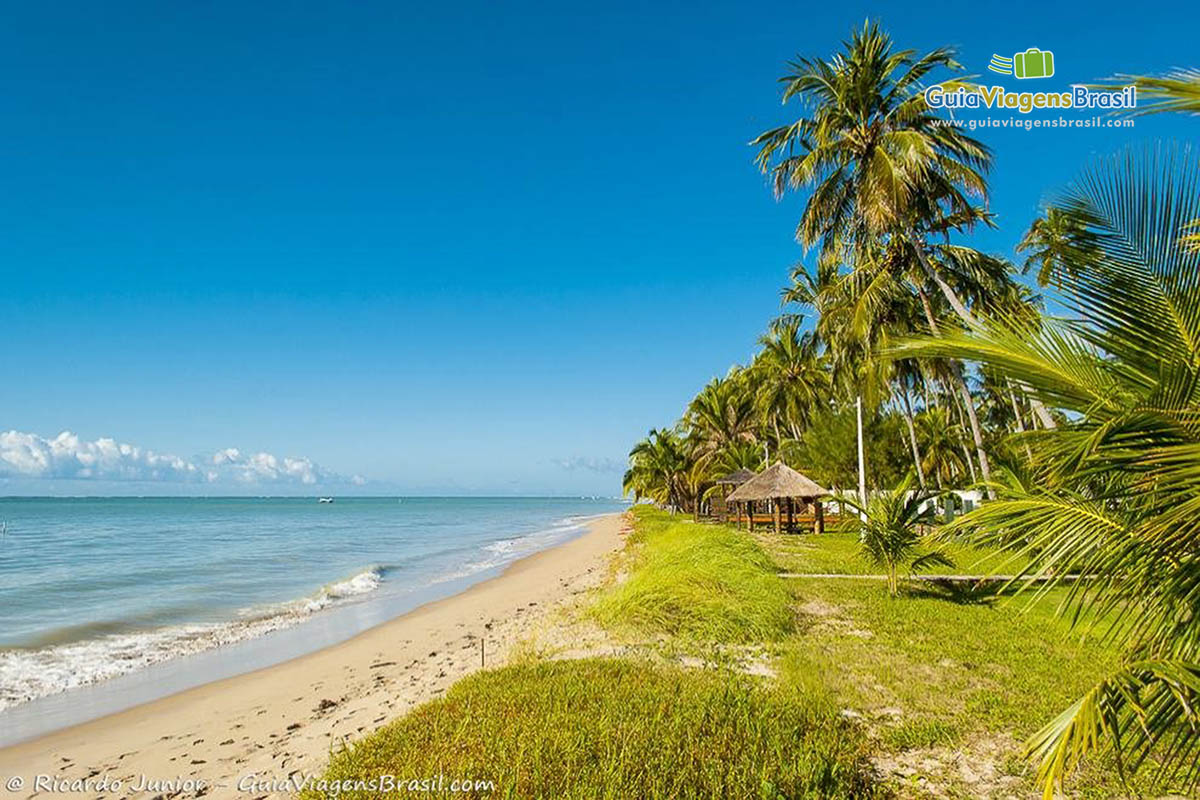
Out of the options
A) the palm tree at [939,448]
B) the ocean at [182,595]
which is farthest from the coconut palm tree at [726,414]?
the ocean at [182,595]

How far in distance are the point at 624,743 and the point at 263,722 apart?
545 cm

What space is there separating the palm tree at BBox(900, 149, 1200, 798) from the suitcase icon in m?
9.84

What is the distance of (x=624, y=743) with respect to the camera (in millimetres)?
4414

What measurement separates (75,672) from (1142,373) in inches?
556

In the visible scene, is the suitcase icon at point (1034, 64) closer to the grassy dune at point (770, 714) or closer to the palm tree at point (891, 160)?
the palm tree at point (891, 160)

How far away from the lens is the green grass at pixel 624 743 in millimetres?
3980

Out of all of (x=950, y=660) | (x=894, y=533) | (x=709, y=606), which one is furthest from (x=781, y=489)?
(x=950, y=660)

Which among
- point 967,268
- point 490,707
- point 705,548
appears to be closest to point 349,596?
point 705,548

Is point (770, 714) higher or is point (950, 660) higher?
point (770, 714)

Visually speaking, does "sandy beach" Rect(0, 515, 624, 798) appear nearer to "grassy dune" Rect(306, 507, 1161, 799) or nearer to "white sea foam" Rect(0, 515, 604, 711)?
"grassy dune" Rect(306, 507, 1161, 799)

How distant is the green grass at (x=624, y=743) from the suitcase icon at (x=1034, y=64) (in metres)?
10.6

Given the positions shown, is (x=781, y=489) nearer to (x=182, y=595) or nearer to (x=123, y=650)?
(x=182, y=595)

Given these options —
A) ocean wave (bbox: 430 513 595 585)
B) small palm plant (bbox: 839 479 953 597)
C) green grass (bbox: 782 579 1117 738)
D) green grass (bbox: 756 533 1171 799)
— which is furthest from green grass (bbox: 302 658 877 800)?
ocean wave (bbox: 430 513 595 585)

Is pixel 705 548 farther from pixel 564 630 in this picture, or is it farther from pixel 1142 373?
pixel 1142 373
